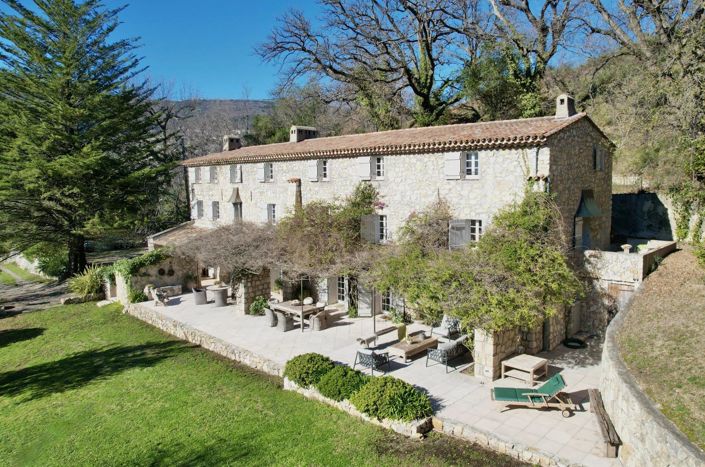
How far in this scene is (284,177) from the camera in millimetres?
25438

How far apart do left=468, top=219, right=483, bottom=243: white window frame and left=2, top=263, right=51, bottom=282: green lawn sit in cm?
3228

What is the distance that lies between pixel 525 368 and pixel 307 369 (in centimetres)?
637

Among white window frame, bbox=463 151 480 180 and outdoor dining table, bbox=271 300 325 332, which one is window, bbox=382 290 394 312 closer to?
outdoor dining table, bbox=271 300 325 332

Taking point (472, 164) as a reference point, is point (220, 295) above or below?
below

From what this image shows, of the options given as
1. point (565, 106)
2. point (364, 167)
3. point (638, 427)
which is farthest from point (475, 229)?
point (638, 427)

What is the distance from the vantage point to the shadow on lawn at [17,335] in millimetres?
22047

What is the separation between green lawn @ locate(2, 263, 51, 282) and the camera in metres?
35.9

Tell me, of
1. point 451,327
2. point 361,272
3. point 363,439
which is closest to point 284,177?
point 361,272

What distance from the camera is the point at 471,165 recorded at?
17.7 m

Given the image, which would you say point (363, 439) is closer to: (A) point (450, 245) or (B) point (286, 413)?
(B) point (286, 413)

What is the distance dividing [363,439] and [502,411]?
369cm

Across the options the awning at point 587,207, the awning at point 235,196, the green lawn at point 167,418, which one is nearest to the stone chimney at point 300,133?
the awning at point 235,196

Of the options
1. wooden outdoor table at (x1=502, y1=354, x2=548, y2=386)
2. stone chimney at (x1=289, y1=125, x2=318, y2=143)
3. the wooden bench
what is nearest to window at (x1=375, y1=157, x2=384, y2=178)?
stone chimney at (x1=289, y1=125, x2=318, y2=143)

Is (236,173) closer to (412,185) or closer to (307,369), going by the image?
(412,185)
